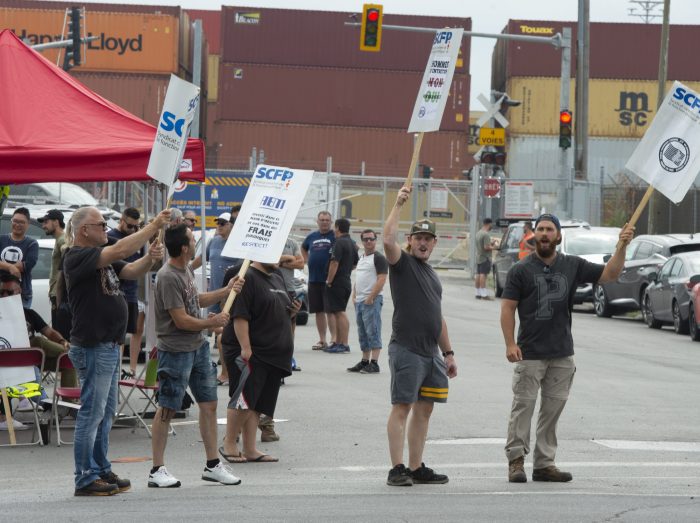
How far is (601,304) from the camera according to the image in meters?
26.6

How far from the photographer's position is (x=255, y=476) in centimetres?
950

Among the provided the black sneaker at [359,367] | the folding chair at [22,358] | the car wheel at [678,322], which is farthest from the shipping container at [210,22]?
the folding chair at [22,358]

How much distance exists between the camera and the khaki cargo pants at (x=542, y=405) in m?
9.18

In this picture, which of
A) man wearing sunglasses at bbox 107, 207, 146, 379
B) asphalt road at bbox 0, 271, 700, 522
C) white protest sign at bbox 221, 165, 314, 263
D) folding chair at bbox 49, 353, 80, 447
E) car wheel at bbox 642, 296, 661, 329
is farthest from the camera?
car wheel at bbox 642, 296, 661, 329

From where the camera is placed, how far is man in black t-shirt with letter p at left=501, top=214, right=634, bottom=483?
915 cm

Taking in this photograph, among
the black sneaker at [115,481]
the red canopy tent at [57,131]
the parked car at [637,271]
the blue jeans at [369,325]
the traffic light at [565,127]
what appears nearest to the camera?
the black sneaker at [115,481]

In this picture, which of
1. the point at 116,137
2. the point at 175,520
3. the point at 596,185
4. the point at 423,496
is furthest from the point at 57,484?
the point at 596,185

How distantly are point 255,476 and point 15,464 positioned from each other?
1937mm

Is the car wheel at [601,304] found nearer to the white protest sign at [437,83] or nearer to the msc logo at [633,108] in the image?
the white protest sign at [437,83]

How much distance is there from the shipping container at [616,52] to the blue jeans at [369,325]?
39.4 metres

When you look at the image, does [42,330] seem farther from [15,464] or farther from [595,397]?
[595,397]

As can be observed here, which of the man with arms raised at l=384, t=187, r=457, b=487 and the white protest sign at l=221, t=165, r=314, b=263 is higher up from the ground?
the white protest sign at l=221, t=165, r=314, b=263

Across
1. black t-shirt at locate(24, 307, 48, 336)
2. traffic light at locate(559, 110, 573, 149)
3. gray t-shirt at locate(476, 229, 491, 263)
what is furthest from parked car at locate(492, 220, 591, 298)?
black t-shirt at locate(24, 307, 48, 336)

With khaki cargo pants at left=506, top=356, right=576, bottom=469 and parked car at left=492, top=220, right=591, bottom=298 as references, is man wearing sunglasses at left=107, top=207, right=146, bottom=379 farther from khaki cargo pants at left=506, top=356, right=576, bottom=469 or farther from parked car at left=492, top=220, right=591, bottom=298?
parked car at left=492, top=220, right=591, bottom=298
